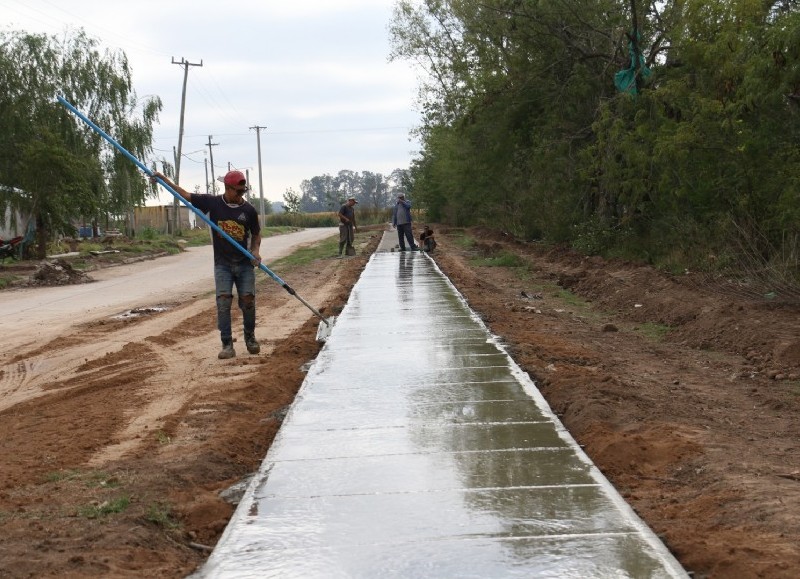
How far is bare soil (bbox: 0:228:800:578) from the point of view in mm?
3934

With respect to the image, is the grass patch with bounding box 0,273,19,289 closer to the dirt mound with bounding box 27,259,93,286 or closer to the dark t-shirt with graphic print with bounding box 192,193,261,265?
the dirt mound with bounding box 27,259,93,286

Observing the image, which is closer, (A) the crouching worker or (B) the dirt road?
(B) the dirt road

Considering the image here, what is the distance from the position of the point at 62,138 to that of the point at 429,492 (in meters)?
30.7

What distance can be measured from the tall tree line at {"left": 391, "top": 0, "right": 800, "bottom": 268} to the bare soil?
94.8 inches

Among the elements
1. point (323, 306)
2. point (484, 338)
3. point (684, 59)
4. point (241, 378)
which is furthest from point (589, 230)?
point (241, 378)

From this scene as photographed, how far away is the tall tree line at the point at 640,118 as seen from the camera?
1263cm

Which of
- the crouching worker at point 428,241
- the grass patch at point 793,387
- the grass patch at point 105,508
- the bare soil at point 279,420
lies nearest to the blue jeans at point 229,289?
the bare soil at point 279,420

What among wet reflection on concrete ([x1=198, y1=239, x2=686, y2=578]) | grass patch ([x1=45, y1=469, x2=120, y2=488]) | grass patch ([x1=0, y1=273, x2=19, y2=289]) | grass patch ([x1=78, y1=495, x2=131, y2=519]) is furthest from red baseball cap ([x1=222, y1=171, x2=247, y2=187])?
grass patch ([x1=0, y1=273, x2=19, y2=289])

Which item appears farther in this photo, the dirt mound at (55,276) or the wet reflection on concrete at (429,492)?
the dirt mound at (55,276)

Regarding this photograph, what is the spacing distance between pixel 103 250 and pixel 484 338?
27.2 meters

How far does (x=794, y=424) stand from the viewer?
6.15m

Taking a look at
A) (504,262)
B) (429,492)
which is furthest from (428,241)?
(429,492)

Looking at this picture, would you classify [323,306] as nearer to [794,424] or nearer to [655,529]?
[794,424]

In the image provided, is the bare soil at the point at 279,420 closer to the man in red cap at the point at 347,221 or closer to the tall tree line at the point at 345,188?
the man in red cap at the point at 347,221
